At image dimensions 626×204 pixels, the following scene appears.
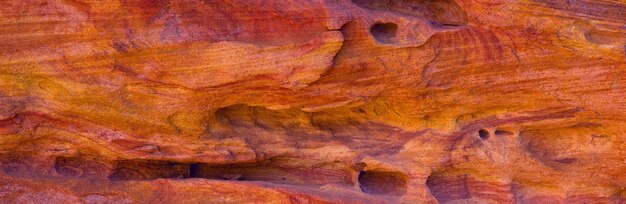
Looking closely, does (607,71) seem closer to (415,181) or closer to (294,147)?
(415,181)

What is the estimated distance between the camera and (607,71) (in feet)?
14.1

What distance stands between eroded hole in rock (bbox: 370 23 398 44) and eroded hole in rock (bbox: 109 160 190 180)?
172cm

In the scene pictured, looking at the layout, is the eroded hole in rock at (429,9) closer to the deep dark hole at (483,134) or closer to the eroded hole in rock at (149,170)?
the deep dark hole at (483,134)

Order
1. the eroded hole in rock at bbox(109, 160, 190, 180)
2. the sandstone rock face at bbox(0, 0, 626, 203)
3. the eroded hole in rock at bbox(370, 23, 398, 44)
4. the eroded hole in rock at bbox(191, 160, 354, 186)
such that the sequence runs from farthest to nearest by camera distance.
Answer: the eroded hole in rock at bbox(191, 160, 354, 186) < the eroded hole in rock at bbox(109, 160, 190, 180) < the eroded hole in rock at bbox(370, 23, 398, 44) < the sandstone rock face at bbox(0, 0, 626, 203)

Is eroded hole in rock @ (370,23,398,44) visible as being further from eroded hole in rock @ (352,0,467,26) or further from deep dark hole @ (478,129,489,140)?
deep dark hole @ (478,129,489,140)

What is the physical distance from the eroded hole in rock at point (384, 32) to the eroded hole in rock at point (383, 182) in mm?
1019

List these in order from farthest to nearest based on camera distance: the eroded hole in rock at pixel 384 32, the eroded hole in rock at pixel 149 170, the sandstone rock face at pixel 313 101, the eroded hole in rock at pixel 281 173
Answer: the eroded hole in rock at pixel 281 173
the eroded hole in rock at pixel 149 170
the eroded hole in rock at pixel 384 32
the sandstone rock face at pixel 313 101

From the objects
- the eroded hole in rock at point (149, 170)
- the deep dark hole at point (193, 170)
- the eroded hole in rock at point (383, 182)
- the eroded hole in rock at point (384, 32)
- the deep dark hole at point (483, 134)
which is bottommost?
the eroded hole in rock at point (149, 170)

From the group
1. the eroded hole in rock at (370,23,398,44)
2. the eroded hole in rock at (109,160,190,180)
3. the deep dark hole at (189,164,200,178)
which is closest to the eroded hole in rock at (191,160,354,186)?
the deep dark hole at (189,164,200,178)

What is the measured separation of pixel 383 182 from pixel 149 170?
5.83 feet

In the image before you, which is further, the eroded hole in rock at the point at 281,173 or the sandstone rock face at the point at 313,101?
the eroded hole in rock at the point at 281,173

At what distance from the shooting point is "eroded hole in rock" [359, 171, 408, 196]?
459 centimetres

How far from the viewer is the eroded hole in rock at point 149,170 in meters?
4.53

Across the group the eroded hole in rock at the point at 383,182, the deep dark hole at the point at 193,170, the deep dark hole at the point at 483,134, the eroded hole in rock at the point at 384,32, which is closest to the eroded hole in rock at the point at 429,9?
the eroded hole in rock at the point at 384,32
